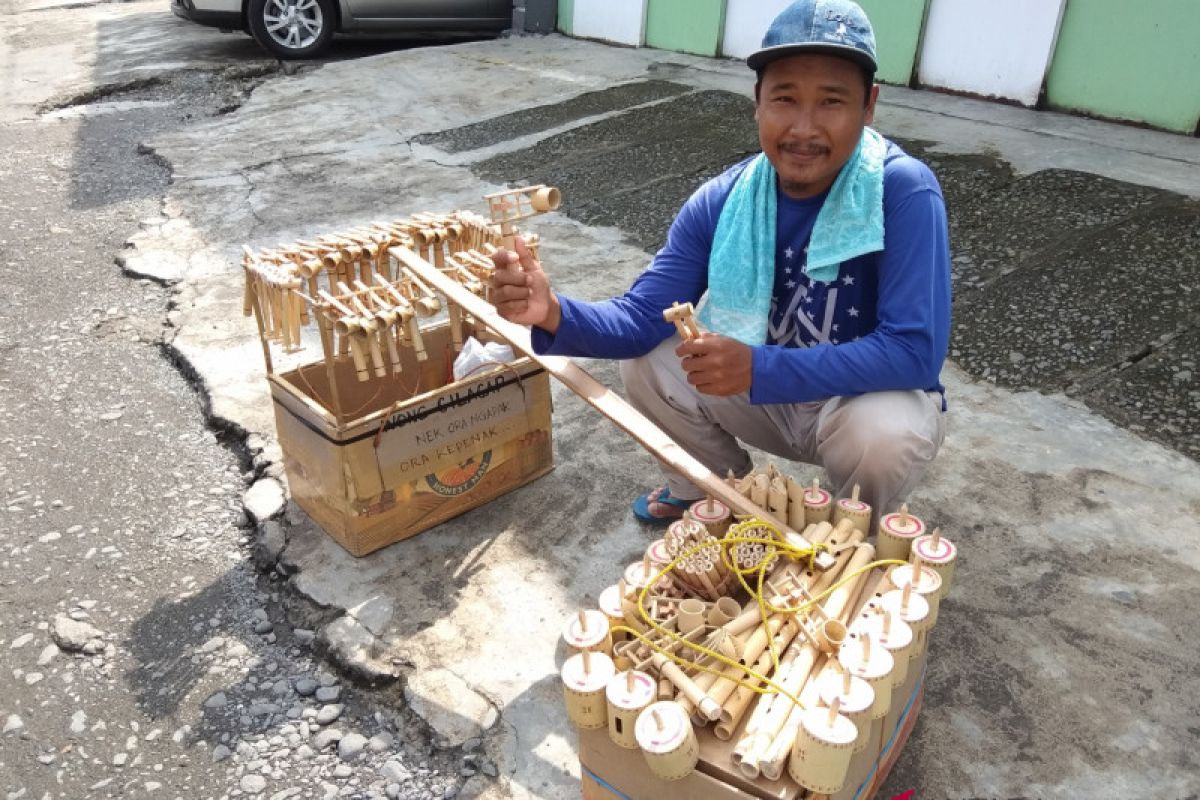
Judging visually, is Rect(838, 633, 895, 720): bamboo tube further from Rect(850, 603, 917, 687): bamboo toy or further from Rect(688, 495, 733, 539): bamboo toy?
Rect(688, 495, 733, 539): bamboo toy

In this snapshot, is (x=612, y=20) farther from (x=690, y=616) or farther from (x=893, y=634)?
(x=893, y=634)

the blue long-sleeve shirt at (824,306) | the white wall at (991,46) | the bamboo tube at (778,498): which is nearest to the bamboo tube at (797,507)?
the bamboo tube at (778,498)

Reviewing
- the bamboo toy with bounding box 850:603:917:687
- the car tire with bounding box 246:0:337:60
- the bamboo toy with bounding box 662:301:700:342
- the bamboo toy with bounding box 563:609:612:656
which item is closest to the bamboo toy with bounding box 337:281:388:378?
the bamboo toy with bounding box 662:301:700:342

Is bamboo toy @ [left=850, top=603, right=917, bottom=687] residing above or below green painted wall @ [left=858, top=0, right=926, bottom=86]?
below

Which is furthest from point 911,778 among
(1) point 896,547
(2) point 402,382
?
(2) point 402,382

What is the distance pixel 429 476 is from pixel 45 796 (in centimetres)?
121

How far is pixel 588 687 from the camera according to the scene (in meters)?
1.61

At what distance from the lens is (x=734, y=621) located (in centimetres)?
178

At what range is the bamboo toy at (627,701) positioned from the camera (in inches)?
61.9

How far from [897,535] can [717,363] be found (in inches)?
20.6

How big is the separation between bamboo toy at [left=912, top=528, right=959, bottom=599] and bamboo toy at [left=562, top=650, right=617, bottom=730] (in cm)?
66

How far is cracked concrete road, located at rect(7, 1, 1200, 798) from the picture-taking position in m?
2.16

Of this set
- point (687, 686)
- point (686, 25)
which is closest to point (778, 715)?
point (687, 686)

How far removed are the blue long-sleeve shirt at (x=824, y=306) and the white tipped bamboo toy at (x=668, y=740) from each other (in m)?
0.82
